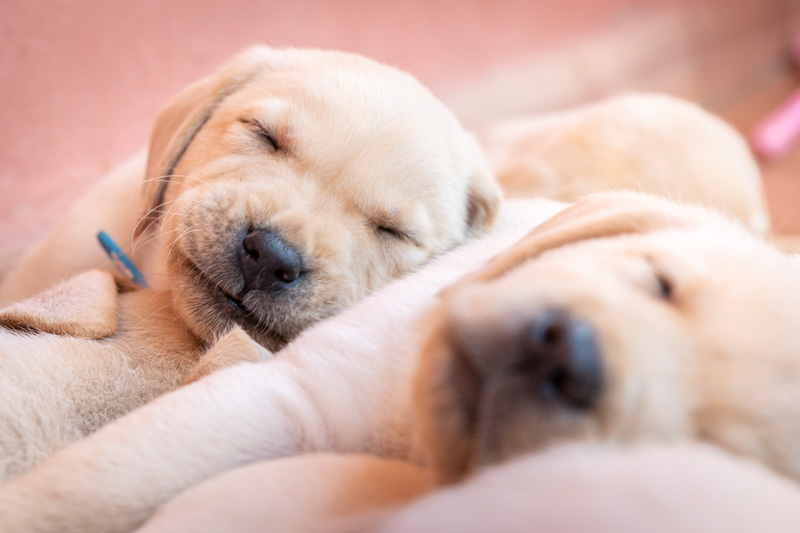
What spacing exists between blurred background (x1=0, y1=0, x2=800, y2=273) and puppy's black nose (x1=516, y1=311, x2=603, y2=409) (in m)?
1.85

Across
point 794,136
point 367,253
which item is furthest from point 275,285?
point 794,136

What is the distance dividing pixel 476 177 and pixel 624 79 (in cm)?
290

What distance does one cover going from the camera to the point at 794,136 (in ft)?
14.6

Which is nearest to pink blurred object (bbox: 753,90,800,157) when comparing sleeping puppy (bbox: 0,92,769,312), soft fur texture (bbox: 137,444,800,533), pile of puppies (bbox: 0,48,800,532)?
sleeping puppy (bbox: 0,92,769,312)

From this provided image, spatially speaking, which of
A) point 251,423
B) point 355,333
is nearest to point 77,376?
point 251,423

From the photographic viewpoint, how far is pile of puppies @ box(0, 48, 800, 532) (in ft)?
3.03

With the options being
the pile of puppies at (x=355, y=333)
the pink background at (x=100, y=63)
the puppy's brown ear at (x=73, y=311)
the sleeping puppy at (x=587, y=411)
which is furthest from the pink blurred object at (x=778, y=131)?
the puppy's brown ear at (x=73, y=311)

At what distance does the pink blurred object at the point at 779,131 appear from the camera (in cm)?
425

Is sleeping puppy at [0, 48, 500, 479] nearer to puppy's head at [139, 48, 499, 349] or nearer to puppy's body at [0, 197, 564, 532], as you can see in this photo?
puppy's head at [139, 48, 499, 349]

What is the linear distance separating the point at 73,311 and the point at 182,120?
2.30 ft

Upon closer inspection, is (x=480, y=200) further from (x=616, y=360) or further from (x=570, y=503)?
(x=570, y=503)

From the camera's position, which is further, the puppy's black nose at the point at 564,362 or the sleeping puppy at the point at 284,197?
the sleeping puppy at the point at 284,197

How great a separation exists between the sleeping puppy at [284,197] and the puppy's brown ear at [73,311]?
145 millimetres

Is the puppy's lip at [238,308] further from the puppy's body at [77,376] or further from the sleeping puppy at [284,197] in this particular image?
the puppy's body at [77,376]
